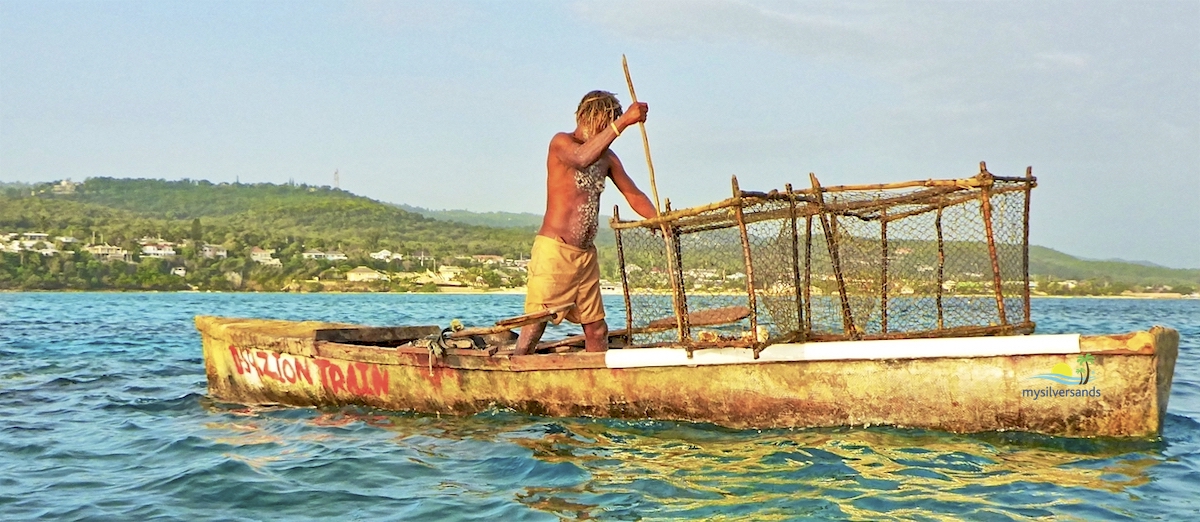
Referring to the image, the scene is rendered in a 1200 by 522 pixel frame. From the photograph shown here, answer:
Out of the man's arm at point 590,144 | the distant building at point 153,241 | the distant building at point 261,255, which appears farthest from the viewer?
the distant building at point 153,241

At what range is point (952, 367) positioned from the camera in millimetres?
6695

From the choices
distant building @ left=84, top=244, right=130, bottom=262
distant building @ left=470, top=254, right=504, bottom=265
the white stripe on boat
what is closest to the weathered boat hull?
the white stripe on boat

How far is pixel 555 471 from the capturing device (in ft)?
21.3

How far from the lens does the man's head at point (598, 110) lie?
25.1 feet

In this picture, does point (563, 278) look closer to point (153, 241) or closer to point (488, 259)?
point (488, 259)

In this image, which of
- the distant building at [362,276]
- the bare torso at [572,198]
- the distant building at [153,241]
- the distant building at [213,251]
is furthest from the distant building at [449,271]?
the bare torso at [572,198]

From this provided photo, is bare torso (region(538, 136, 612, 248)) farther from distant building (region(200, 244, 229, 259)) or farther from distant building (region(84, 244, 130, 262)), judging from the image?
distant building (region(200, 244, 229, 259))

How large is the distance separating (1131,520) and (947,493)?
0.95 meters

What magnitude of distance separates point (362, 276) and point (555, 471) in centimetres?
8494

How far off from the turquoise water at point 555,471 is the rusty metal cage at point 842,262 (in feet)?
3.35

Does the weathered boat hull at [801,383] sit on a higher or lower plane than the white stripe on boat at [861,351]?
lower

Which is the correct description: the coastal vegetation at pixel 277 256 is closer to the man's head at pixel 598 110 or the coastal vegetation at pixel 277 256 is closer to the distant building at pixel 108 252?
the distant building at pixel 108 252

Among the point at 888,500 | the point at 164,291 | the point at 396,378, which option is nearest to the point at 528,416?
the point at 396,378

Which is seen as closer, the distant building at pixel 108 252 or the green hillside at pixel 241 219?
the distant building at pixel 108 252
